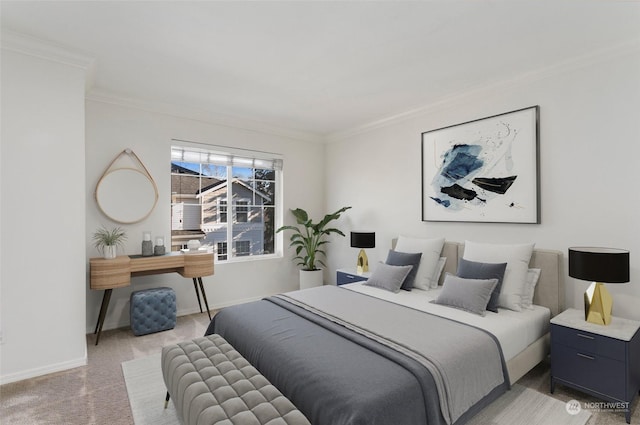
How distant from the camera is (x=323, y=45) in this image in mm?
2611

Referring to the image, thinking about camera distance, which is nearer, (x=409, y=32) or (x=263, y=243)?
(x=409, y=32)

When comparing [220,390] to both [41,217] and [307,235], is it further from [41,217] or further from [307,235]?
[307,235]

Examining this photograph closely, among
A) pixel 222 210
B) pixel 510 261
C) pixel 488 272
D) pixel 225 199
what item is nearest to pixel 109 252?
pixel 222 210

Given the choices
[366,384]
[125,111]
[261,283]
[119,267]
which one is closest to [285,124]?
[125,111]

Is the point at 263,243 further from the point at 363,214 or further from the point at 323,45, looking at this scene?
the point at 323,45

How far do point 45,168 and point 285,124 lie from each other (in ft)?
9.92

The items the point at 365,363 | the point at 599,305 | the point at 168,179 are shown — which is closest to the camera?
the point at 365,363

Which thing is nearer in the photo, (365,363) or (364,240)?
(365,363)

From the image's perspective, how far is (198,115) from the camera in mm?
4312

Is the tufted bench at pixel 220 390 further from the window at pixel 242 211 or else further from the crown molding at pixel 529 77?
the crown molding at pixel 529 77

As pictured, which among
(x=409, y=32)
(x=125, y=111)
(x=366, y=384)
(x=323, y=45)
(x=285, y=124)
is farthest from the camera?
(x=285, y=124)

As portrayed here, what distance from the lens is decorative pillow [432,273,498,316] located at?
263 cm

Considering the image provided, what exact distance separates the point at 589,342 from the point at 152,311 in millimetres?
4019

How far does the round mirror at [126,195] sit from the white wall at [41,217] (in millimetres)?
869
